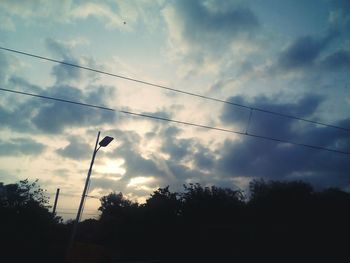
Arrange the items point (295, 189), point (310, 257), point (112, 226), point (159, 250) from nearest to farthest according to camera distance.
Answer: point (310, 257) → point (159, 250) → point (112, 226) → point (295, 189)

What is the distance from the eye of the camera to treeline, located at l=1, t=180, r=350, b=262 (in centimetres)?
2255

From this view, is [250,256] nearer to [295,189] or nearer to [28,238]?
[28,238]

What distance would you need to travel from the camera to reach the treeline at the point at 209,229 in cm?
2255

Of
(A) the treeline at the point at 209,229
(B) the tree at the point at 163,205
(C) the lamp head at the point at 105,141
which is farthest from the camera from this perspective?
(B) the tree at the point at 163,205

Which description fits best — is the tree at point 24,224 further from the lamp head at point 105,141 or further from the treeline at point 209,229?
the lamp head at point 105,141

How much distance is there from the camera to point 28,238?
2036cm

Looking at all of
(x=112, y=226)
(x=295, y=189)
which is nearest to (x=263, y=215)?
(x=295, y=189)

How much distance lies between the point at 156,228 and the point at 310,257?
18555mm

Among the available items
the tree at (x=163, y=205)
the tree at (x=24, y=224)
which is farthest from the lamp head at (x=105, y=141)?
the tree at (x=163, y=205)

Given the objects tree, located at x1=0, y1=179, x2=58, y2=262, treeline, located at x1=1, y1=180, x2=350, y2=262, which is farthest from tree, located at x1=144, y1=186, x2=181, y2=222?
tree, located at x1=0, y1=179, x2=58, y2=262

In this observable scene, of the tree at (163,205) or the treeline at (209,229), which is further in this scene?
the tree at (163,205)

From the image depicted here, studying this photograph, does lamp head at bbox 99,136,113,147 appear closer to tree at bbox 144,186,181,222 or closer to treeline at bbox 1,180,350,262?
treeline at bbox 1,180,350,262

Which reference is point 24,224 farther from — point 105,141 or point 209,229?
point 209,229

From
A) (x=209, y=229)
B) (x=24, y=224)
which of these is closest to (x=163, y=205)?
(x=209, y=229)
